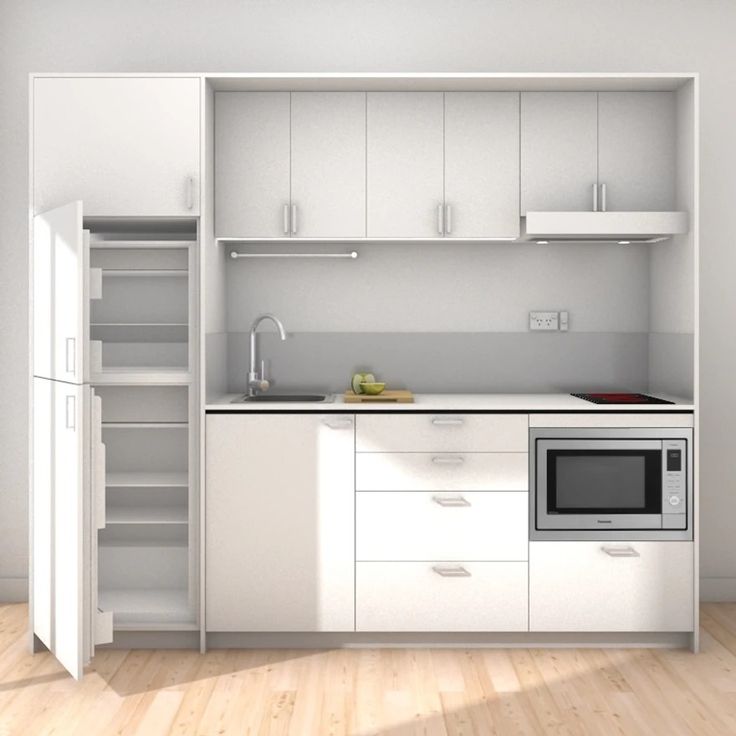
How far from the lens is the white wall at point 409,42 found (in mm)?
4152

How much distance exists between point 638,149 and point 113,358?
2443mm

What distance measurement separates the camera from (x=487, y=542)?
A: 354 centimetres

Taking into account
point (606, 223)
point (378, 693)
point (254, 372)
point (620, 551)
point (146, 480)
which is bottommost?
point (378, 693)

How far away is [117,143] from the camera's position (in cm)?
352

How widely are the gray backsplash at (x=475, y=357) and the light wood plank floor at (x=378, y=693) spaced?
1.22 m

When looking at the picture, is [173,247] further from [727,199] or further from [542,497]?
[727,199]

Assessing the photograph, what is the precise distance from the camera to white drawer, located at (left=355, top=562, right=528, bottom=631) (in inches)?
140

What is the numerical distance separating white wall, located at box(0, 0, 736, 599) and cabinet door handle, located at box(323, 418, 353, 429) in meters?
1.71

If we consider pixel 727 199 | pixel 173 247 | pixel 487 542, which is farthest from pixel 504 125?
pixel 487 542

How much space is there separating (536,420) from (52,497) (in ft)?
6.12

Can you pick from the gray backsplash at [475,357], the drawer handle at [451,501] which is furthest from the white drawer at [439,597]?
the gray backsplash at [475,357]

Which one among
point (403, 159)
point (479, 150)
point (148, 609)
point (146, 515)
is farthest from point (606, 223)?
point (148, 609)

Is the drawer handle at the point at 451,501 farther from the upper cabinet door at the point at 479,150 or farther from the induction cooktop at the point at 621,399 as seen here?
the upper cabinet door at the point at 479,150

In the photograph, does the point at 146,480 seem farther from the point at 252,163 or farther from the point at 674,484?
the point at 674,484
